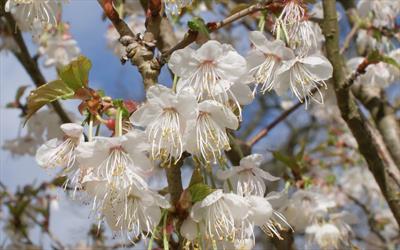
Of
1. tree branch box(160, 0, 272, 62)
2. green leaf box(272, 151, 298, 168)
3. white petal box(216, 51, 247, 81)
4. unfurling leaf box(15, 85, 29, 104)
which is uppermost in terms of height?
unfurling leaf box(15, 85, 29, 104)

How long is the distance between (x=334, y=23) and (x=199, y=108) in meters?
0.84

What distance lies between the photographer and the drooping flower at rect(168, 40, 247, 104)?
1182 mm

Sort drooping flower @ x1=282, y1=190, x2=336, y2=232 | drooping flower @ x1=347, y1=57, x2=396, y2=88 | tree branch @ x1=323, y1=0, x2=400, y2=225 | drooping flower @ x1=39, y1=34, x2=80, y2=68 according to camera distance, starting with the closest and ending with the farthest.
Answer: tree branch @ x1=323, y1=0, x2=400, y2=225
drooping flower @ x1=282, y1=190, x2=336, y2=232
drooping flower @ x1=347, y1=57, x2=396, y2=88
drooping flower @ x1=39, y1=34, x2=80, y2=68

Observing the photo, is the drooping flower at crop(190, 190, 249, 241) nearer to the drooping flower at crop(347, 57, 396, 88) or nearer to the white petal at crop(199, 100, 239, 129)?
the white petal at crop(199, 100, 239, 129)

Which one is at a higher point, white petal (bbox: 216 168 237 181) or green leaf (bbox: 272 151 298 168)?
white petal (bbox: 216 168 237 181)

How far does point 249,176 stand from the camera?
4.48 ft

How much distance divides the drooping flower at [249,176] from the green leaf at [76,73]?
1.26 ft

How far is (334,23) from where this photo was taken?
5.91 feet

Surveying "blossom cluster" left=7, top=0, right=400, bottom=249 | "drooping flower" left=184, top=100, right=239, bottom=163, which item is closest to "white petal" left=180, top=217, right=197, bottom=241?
"blossom cluster" left=7, top=0, right=400, bottom=249

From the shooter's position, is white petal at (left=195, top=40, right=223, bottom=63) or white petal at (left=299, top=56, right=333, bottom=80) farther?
white petal at (left=299, top=56, right=333, bottom=80)

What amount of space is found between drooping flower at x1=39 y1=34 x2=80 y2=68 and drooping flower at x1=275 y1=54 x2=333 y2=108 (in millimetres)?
2437

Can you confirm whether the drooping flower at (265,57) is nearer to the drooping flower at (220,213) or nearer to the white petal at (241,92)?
the white petal at (241,92)

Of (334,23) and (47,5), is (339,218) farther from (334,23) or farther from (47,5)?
(47,5)

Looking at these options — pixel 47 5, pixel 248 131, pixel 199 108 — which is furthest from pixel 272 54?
pixel 248 131
